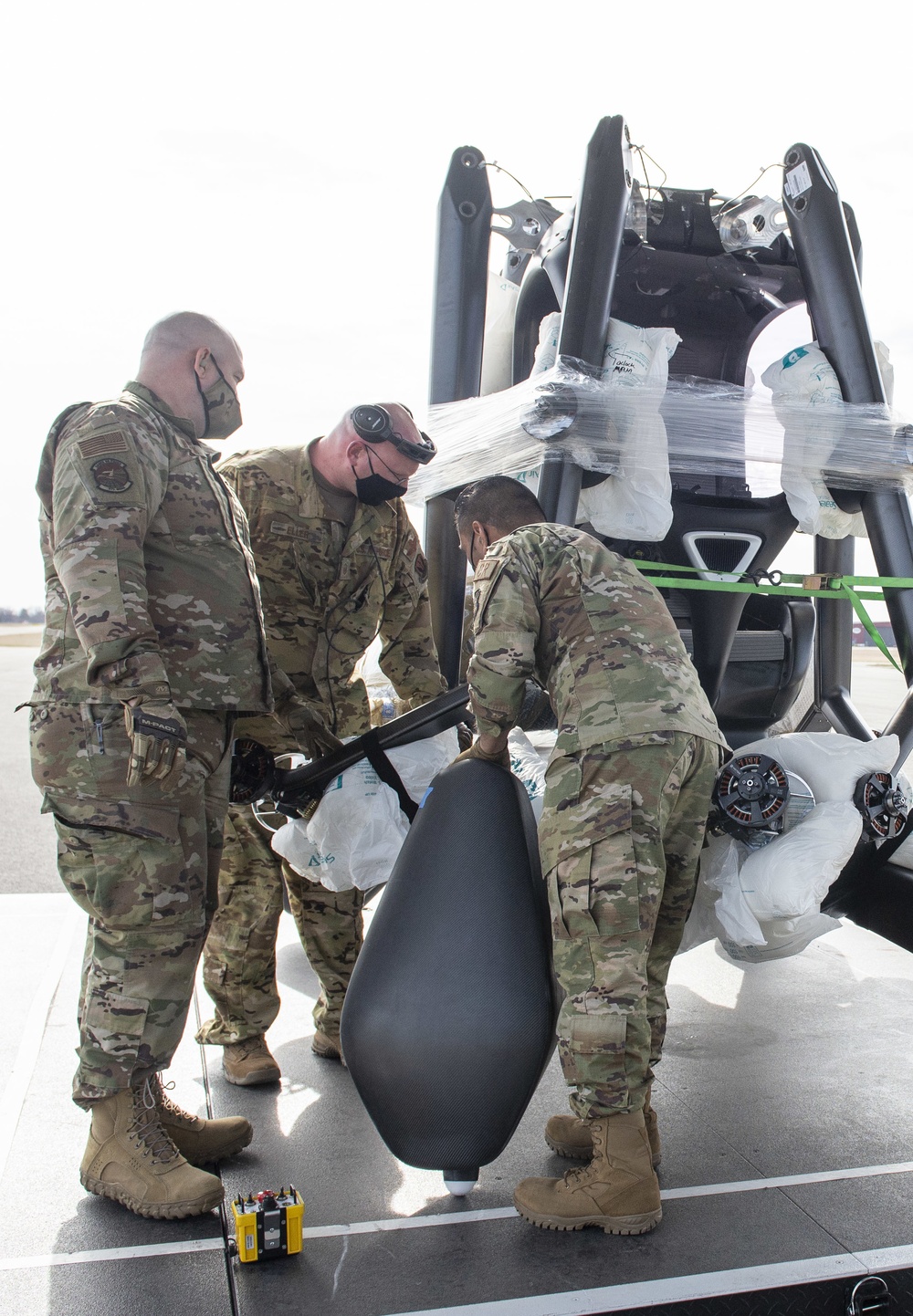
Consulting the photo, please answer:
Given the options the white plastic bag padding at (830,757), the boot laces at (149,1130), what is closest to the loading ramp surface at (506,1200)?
the boot laces at (149,1130)

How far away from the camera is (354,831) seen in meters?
2.75

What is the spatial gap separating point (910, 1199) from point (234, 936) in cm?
185

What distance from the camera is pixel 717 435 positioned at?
9.76 ft

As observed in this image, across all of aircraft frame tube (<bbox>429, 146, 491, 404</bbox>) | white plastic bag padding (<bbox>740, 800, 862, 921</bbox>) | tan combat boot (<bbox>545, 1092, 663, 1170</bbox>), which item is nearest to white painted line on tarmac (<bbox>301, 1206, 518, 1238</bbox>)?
tan combat boot (<bbox>545, 1092, 663, 1170</bbox>)

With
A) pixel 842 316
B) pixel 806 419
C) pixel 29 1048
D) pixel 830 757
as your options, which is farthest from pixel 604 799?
pixel 29 1048

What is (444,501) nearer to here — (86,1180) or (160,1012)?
(160,1012)

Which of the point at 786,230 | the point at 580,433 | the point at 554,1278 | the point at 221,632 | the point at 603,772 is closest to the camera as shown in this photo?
the point at 554,1278

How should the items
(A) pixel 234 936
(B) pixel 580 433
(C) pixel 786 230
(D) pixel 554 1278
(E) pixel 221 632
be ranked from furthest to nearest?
(C) pixel 786 230
(A) pixel 234 936
(B) pixel 580 433
(E) pixel 221 632
(D) pixel 554 1278

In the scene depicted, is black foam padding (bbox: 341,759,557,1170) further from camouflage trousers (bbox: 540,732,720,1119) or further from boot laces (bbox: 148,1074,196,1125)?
boot laces (bbox: 148,1074,196,1125)

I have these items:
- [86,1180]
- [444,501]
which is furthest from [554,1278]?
[444,501]

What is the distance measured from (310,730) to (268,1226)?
1.21 meters

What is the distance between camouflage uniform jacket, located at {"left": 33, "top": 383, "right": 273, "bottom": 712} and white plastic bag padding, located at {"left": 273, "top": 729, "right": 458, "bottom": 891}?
381 millimetres

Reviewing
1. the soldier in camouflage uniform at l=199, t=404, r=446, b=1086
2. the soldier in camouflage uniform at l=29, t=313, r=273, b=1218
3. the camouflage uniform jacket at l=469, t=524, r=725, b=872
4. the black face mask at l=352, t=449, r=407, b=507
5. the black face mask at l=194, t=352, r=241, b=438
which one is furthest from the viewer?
the soldier in camouflage uniform at l=199, t=404, r=446, b=1086

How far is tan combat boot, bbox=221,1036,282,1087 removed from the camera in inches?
116
